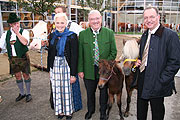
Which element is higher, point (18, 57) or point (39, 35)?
point (39, 35)

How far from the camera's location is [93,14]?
2727 mm

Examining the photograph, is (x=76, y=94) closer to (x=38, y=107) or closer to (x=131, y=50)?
(x=38, y=107)

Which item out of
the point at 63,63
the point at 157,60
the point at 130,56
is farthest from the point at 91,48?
the point at 157,60

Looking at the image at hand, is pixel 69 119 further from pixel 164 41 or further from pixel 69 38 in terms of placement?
pixel 164 41

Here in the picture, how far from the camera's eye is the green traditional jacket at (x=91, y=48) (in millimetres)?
2910

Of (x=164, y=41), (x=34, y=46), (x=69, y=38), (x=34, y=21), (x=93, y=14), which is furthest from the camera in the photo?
(x=34, y=21)

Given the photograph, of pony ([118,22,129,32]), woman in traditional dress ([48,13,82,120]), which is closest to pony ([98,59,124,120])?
woman in traditional dress ([48,13,82,120])

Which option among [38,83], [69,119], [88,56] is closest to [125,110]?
[69,119]

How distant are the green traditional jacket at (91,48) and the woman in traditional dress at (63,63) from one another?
13cm

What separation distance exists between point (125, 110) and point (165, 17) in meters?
21.5

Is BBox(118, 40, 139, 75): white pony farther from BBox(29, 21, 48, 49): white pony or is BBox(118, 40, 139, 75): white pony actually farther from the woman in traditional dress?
BBox(29, 21, 48, 49): white pony

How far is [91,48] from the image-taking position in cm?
292

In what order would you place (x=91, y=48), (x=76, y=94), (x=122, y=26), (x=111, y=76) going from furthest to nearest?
(x=122, y=26) → (x=76, y=94) → (x=111, y=76) → (x=91, y=48)

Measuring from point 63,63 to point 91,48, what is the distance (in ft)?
1.90
